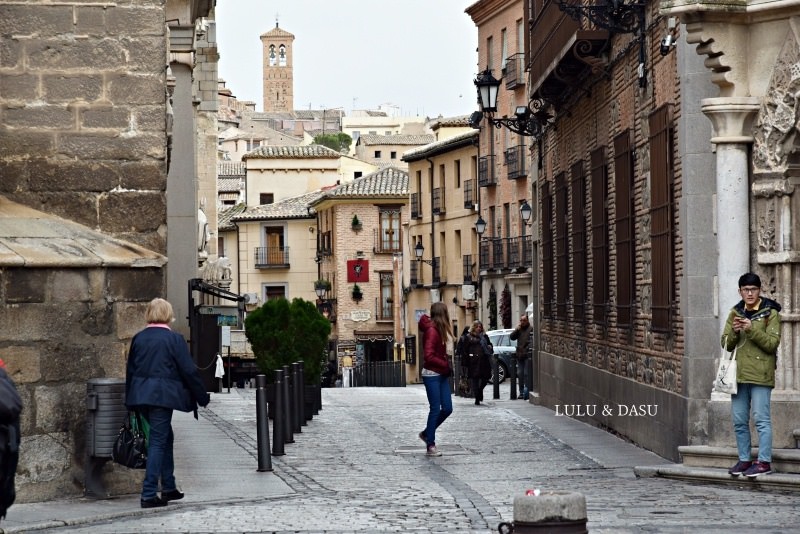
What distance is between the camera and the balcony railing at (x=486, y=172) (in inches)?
2282

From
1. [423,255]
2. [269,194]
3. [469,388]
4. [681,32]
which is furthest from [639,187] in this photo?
[269,194]

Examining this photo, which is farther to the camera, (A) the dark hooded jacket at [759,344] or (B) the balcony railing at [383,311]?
(B) the balcony railing at [383,311]

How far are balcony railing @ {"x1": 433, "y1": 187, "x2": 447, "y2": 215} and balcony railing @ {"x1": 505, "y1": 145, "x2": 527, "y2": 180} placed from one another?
10582mm

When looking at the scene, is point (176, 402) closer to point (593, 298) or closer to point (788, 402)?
point (788, 402)

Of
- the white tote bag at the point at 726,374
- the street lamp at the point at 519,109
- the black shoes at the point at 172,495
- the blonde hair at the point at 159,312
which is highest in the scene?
the street lamp at the point at 519,109

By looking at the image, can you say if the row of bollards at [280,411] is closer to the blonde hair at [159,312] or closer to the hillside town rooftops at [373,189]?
the blonde hair at [159,312]

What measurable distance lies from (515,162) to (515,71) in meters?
3.27

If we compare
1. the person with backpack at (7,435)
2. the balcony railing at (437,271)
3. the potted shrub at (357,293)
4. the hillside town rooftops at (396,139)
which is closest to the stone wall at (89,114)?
the person with backpack at (7,435)

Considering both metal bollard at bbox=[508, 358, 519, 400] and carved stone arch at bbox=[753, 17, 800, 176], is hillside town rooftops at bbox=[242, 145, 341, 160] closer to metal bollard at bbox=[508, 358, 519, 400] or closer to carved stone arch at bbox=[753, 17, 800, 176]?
metal bollard at bbox=[508, 358, 519, 400]

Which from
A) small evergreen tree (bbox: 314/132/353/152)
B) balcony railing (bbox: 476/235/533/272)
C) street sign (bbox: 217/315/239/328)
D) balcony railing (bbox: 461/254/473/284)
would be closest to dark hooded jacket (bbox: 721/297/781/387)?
street sign (bbox: 217/315/239/328)

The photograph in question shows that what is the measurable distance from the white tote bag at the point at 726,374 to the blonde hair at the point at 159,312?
14.5 feet

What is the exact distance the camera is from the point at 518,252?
53281mm

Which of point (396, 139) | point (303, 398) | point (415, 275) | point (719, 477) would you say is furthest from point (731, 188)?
point (396, 139)

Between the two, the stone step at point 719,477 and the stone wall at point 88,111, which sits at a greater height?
the stone wall at point 88,111
